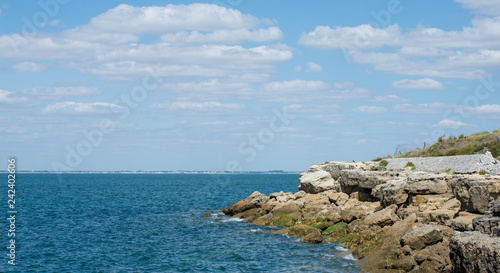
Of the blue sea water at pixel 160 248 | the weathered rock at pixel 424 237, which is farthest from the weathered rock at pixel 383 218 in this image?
the weathered rock at pixel 424 237

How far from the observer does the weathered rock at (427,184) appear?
28.3 metres

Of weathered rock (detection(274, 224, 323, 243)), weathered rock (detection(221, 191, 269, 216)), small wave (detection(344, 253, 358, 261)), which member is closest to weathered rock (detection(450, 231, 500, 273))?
small wave (detection(344, 253, 358, 261))

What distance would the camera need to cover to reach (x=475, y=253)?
51.3ft

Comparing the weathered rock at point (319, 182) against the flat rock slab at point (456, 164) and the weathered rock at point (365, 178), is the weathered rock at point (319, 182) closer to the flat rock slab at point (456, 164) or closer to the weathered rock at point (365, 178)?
the weathered rock at point (365, 178)

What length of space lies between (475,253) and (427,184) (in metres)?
13.5

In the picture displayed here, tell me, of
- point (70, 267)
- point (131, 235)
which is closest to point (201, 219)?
point (131, 235)

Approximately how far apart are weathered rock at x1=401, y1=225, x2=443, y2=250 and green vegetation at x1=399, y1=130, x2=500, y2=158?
1960cm

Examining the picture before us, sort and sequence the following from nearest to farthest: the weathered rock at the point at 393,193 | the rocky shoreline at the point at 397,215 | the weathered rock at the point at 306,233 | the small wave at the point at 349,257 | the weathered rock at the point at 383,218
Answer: the rocky shoreline at the point at 397,215 → the small wave at the point at 349,257 → the weathered rock at the point at 383,218 → the weathered rock at the point at 306,233 → the weathered rock at the point at 393,193

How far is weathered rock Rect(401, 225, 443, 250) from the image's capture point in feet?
67.8

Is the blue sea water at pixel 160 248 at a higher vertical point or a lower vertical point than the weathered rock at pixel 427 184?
lower

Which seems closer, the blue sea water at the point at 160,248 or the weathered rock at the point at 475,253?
the weathered rock at the point at 475,253

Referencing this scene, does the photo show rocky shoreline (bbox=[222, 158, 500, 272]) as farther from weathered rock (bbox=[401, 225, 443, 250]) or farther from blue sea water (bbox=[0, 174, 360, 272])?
blue sea water (bbox=[0, 174, 360, 272])

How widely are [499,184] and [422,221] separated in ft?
13.6

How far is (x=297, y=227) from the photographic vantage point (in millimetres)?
32031
